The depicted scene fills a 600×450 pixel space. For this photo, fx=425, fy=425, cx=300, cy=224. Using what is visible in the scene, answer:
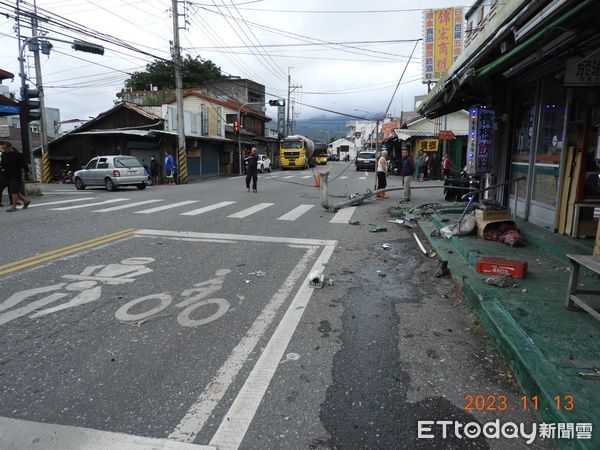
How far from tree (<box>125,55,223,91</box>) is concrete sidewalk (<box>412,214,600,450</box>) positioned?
5306 cm

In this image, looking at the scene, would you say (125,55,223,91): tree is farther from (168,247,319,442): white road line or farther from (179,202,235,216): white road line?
(168,247,319,442): white road line

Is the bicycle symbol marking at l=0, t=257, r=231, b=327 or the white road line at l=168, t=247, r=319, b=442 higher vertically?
the bicycle symbol marking at l=0, t=257, r=231, b=327

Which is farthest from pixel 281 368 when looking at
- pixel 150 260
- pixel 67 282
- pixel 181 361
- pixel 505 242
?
pixel 505 242

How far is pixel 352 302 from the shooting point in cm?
505

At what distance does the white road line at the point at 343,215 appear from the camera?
11.2 meters

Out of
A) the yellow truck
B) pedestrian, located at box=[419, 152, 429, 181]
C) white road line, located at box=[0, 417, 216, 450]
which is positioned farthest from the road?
the yellow truck

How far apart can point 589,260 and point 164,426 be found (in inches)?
153

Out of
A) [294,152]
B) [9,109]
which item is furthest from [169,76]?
[9,109]

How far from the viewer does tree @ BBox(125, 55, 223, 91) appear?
54.6 meters

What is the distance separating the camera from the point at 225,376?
3301mm

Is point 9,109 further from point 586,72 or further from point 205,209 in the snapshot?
point 586,72

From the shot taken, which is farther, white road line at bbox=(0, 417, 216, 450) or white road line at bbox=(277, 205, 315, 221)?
white road line at bbox=(277, 205, 315, 221)

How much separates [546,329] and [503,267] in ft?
5.57

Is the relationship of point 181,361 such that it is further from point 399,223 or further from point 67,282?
point 399,223
